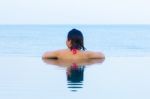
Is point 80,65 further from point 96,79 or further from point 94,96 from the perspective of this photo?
point 94,96

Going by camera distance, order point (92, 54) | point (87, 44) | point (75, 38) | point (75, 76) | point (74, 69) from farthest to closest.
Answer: point (87, 44) < point (92, 54) < point (75, 38) < point (74, 69) < point (75, 76)

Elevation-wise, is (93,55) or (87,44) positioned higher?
(87,44)

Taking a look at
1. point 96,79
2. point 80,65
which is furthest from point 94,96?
point 80,65

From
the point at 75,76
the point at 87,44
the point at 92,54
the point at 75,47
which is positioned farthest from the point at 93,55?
the point at 87,44

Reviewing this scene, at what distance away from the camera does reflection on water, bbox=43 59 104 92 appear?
253 inches

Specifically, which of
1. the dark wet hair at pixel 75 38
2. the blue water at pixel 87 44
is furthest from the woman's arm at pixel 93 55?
the blue water at pixel 87 44

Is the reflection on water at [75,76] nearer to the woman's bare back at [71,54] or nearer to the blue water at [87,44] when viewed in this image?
the woman's bare back at [71,54]

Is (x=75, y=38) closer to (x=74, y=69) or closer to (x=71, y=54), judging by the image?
(x=71, y=54)

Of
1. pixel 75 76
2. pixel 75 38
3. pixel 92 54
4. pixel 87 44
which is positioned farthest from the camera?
pixel 87 44

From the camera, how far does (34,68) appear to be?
8.47m

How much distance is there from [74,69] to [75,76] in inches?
38.2

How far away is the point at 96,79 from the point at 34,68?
1688 millimetres

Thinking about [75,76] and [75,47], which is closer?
[75,76]

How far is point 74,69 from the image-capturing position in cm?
815
